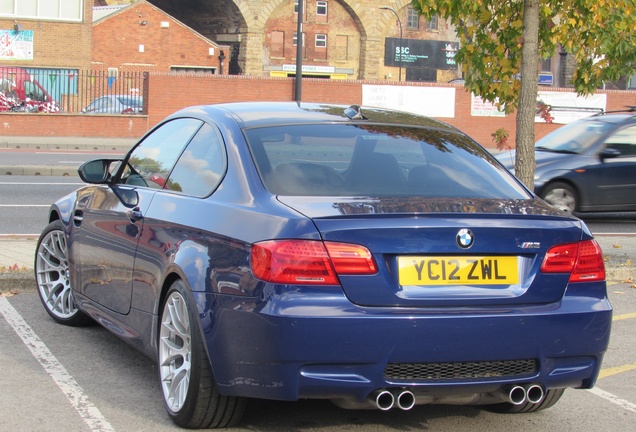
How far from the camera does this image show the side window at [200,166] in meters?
4.89

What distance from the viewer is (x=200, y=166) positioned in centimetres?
509

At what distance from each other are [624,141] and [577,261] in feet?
36.7

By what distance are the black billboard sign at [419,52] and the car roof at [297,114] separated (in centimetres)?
7334

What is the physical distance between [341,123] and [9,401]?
7.22ft

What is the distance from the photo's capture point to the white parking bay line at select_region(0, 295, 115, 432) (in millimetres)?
4781

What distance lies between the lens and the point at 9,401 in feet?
16.6

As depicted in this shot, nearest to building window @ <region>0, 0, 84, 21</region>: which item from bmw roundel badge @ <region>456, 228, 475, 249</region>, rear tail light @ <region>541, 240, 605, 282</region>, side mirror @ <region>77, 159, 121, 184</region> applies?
side mirror @ <region>77, 159, 121, 184</region>

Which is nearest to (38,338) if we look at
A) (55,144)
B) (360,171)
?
(360,171)

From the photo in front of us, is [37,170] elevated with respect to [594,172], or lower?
lower

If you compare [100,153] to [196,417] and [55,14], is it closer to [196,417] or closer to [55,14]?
[55,14]

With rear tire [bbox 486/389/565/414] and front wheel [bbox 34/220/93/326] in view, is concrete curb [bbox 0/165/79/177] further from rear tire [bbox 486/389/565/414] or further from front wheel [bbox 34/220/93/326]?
rear tire [bbox 486/389/565/414]

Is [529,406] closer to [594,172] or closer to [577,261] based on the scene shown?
[577,261]

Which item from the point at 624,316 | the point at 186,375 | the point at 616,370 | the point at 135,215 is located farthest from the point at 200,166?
the point at 624,316

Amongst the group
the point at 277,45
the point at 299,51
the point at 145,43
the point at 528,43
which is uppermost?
the point at 277,45
